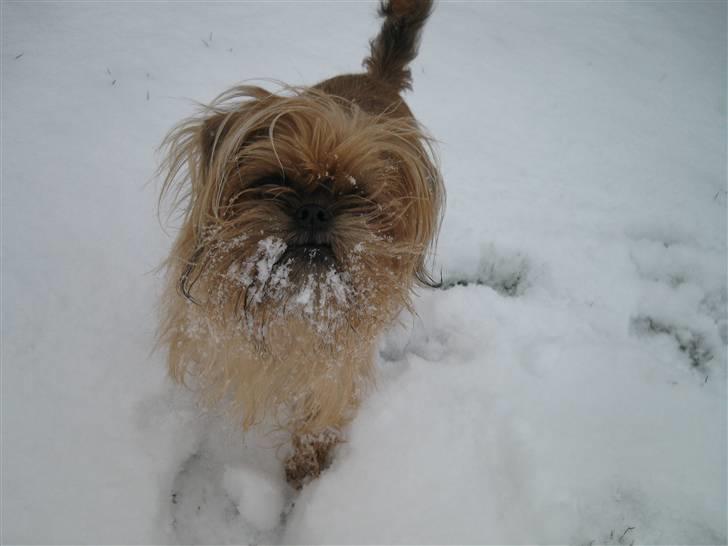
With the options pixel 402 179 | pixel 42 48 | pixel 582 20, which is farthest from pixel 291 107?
pixel 582 20

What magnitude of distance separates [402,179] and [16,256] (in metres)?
2.14

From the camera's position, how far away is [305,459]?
2.08m

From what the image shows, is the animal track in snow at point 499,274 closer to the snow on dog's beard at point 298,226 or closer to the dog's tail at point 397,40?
the snow on dog's beard at point 298,226

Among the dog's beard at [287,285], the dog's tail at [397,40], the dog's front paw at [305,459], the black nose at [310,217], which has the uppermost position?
the dog's tail at [397,40]

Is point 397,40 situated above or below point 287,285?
above

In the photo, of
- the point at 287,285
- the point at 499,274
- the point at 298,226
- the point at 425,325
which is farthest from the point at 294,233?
the point at 499,274

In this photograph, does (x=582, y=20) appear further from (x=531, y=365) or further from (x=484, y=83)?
(x=531, y=365)

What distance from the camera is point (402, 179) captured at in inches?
68.2

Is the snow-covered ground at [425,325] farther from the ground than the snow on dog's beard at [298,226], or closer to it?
closer to it

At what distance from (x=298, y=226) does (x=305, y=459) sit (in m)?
1.19

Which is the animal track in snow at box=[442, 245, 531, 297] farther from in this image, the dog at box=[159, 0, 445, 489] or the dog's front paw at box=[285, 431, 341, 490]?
the dog's front paw at box=[285, 431, 341, 490]

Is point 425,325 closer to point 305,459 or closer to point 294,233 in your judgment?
point 305,459

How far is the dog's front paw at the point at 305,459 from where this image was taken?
208cm

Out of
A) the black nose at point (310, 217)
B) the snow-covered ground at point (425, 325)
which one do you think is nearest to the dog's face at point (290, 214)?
the black nose at point (310, 217)
